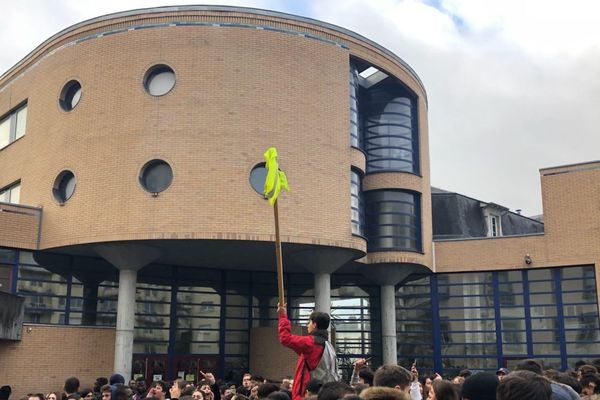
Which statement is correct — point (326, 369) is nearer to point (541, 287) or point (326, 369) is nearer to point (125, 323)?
point (125, 323)

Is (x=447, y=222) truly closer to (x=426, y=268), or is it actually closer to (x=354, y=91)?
(x=426, y=268)

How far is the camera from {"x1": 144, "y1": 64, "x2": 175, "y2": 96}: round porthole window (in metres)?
23.0

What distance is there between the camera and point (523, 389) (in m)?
3.87

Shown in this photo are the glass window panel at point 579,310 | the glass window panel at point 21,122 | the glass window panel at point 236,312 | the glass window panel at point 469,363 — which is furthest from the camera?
the glass window panel at point 469,363

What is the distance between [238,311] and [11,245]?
9497 mm

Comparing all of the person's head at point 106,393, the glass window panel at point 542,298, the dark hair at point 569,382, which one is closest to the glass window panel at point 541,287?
the glass window panel at point 542,298

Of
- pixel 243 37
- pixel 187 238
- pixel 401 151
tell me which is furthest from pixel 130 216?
pixel 401 151

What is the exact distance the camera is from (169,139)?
73.0 feet

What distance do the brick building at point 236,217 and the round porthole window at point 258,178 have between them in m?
0.06

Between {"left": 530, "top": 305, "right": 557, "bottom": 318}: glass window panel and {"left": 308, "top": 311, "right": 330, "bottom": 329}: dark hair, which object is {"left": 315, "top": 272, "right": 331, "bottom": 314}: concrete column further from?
{"left": 308, "top": 311, "right": 330, "bottom": 329}: dark hair

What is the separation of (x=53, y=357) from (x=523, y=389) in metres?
21.5

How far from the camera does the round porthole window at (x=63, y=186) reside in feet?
77.7

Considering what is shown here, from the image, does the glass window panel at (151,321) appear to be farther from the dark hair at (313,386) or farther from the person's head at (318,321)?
the dark hair at (313,386)

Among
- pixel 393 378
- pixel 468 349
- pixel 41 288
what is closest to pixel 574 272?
pixel 468 349
